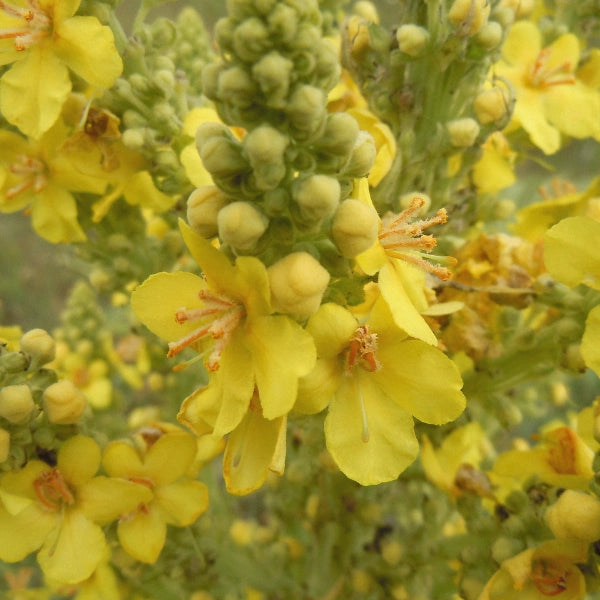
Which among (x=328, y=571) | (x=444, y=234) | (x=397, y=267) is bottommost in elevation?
(x=328, y=571)

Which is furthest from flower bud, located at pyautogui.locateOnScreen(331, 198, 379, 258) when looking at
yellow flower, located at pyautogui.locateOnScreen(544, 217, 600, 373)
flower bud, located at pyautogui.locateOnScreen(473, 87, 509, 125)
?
flower bud, located at pyautogui.locateOnScreen(473, 87, 509, 125)

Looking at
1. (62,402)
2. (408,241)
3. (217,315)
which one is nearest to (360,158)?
(408,241)

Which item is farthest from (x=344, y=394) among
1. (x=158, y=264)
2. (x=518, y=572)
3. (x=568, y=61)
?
(x=568, y=61)

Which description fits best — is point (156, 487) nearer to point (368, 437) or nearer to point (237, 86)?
point (368, 437)

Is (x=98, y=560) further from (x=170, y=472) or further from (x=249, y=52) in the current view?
(x=249, y=52)

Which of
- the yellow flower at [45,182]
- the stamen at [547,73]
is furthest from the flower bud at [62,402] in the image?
the stamen at [547,73]

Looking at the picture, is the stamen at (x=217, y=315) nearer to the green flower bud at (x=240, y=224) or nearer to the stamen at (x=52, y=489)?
the green flower bud at (x=240, y=224)
